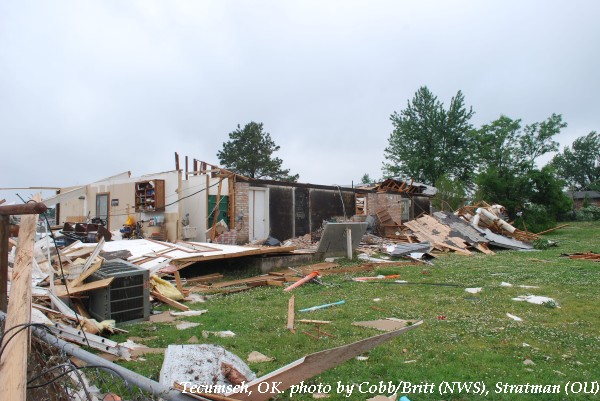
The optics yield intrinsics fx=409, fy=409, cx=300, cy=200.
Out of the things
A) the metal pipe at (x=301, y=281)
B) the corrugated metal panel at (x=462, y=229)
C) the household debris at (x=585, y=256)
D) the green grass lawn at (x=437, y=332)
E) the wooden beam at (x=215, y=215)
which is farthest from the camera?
the corrugated metal panel at (x=462, y=229)

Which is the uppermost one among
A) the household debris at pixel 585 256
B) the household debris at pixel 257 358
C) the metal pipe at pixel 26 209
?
the metal pipe at pixel 26 209

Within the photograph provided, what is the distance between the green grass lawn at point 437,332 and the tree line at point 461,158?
2225cm

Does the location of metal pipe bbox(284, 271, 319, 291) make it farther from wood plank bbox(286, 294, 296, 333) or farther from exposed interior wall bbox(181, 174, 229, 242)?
exposed interior wall bbox(181, 174, 229, 242)

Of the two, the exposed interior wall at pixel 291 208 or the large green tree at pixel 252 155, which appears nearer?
the exposed interior wall at pixel 291 208

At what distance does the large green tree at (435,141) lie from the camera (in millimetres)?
43625

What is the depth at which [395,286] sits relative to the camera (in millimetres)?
9445

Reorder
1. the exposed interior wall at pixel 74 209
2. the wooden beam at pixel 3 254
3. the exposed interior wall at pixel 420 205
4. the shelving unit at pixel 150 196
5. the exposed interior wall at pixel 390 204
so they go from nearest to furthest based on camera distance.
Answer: the wooden beam at pixel 3 254, the shelving unit at pixel 150 196, the exposed interior wall at pixel 74 209, the exposed interior wall at pixel 390 204, the exposed interior wall at pixel 420 205

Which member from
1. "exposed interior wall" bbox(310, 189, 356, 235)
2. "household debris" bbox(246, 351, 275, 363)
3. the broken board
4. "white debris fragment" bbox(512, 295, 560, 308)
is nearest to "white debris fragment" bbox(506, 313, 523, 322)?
"white debris fragment" bbox(512, 295, 560, 308)

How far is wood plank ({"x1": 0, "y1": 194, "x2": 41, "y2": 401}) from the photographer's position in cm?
216

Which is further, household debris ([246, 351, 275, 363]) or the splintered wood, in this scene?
the splintered wood

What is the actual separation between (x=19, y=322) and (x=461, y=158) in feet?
148

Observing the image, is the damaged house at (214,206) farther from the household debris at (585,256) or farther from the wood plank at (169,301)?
the wood plank at (169,301)

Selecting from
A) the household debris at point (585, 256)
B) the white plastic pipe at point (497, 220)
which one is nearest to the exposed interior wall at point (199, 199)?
the white plastic pipe at point (497, 220)

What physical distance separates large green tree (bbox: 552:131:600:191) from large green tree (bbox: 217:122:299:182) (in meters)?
50.4
